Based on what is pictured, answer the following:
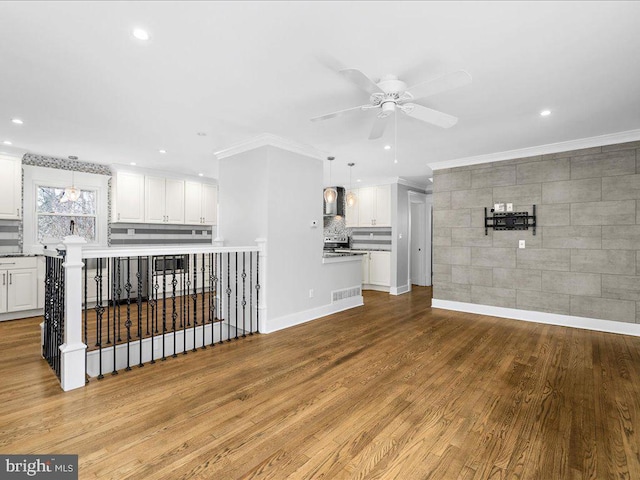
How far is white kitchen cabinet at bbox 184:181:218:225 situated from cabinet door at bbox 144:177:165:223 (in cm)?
52

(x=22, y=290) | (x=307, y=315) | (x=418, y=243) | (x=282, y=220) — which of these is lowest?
(x=307, y=315)

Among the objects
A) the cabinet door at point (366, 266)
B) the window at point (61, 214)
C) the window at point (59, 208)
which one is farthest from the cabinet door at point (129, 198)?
the cabinet door at point (366, 266)

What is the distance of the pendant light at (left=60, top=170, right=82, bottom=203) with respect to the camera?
5363mm

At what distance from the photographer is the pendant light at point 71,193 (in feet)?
17.6

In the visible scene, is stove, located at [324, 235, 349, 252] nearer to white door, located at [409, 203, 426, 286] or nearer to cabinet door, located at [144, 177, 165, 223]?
white door, located at [409, 203, 426, 286]

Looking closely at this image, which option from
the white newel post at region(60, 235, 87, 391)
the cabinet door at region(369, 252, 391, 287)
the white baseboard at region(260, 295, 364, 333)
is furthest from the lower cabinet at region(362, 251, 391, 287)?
the white newel post at region(60, 235, 87, 391)

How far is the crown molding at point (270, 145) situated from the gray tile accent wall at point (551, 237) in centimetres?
251

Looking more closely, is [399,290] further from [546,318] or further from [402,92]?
[402,92]

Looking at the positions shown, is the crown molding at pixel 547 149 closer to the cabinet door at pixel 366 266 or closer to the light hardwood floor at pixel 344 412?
the light hardwood floor at pixel 344 412

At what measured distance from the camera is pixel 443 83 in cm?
Answer: 231

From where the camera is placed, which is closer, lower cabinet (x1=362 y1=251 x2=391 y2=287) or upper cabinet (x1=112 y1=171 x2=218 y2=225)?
upper cabinet (x1=112 y1=171 x2=218 y2=225)

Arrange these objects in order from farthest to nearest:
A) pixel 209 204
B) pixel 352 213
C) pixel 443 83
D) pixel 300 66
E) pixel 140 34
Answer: pixel 352 213
pixel 209 204
pixel 300 66
pixel 443 83
pixel 140 34

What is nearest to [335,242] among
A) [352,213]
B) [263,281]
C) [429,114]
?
[352,213]

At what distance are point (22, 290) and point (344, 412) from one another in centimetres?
532
